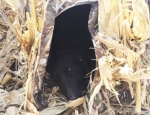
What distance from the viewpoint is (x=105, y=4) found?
107 cm

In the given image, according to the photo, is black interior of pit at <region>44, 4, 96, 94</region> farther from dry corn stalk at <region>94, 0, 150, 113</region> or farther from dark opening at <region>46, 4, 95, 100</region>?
dry corn stalk at <region>94, 0, 150, 113</region>

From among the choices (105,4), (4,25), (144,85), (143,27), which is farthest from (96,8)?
(4,25)

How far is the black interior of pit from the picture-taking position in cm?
121

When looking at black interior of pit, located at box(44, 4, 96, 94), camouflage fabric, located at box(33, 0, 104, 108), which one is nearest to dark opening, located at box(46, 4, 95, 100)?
black interior of pit, located at box(44, 4, 96, 94)

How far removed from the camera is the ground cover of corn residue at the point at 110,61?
1.04 m

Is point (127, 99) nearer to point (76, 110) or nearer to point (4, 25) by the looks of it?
point (76, 110)

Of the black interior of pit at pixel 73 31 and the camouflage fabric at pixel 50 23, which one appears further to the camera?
the black interior of pit at pixel 73 31

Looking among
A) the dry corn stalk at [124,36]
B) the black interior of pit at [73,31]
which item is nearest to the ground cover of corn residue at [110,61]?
the dry corn stalk at [124,36]

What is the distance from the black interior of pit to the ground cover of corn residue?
122mm

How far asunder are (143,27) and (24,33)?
32 cm

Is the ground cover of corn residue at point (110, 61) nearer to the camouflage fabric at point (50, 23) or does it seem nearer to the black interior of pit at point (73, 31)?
the camouflage fabric at point (50, 23)

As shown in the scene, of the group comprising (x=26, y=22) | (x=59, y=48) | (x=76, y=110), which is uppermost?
(x=26, y=22)

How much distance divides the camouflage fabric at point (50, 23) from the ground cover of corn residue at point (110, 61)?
0.6 inches

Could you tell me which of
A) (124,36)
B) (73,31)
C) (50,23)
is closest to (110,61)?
(124,36)
